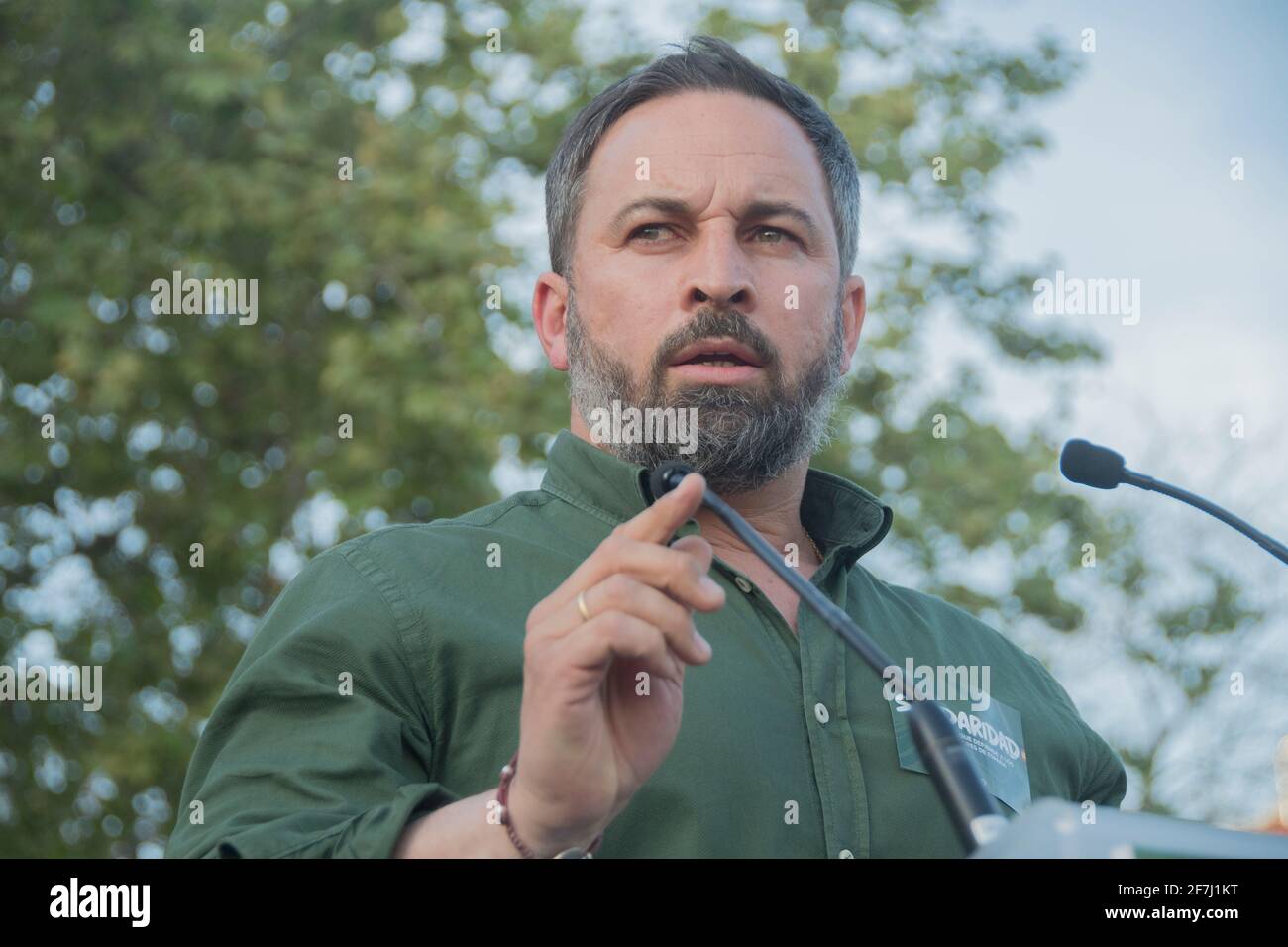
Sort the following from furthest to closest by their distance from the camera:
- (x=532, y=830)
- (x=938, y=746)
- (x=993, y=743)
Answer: (x=993, y=743) → (x=532, y=830) → (x=938, y=746)

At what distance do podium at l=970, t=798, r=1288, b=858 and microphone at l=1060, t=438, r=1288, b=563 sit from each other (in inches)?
42.9

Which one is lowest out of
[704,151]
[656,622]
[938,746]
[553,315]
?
[938,746]

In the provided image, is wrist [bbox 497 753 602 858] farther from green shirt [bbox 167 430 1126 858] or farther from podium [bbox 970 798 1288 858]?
podium [bbox 970 798 1288 858]

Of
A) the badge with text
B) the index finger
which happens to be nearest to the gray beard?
the badge with text

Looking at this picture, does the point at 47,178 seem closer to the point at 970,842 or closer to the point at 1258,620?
the point at 970,842

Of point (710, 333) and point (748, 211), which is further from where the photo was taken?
point (748, 211)

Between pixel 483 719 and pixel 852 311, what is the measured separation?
1407mm

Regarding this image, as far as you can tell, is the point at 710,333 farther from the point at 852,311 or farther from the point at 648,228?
the point at 852,311

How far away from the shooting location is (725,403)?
2.62 metres

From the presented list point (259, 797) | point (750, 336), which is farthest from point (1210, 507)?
point (259, 797)

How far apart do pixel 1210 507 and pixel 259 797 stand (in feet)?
4.57

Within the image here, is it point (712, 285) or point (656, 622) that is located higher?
point (712, 285)

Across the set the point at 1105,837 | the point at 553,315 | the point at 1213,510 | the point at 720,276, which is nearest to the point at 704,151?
the point at 720,276
